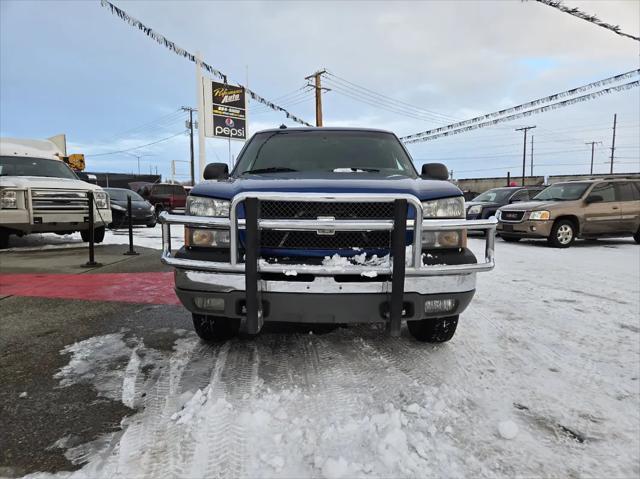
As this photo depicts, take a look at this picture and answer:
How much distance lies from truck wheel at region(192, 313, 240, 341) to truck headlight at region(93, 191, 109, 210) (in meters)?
6.79

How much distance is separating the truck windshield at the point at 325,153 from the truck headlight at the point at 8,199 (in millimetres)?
5898

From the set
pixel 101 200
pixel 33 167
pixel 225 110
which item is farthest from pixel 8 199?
pixel 225 110

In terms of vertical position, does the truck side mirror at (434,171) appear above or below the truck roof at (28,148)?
below

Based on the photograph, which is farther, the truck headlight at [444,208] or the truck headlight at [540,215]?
the truck headlight at [540,215]

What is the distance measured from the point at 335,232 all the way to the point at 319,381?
93 centimetres

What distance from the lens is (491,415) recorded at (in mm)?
2145

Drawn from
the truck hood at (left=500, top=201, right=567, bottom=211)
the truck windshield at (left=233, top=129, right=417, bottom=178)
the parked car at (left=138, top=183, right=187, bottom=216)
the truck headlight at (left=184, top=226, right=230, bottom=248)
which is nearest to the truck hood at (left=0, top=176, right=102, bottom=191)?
the truck windshield at (left=233, top=129, right=417, bottom=178)

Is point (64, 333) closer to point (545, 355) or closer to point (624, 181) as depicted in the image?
point (545, 355)

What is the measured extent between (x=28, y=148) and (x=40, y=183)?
7.13 ft

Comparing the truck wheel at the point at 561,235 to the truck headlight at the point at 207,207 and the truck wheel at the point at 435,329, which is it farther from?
the truck headlight at the point at 207,207

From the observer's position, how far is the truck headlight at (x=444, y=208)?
8.11 feet

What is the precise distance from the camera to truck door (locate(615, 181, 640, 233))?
9594 millimetres

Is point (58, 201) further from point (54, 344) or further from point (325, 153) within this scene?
point (325, 153)

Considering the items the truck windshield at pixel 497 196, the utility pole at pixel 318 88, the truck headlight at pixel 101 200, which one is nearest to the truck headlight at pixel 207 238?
the truck headlight at pixel 101 200
